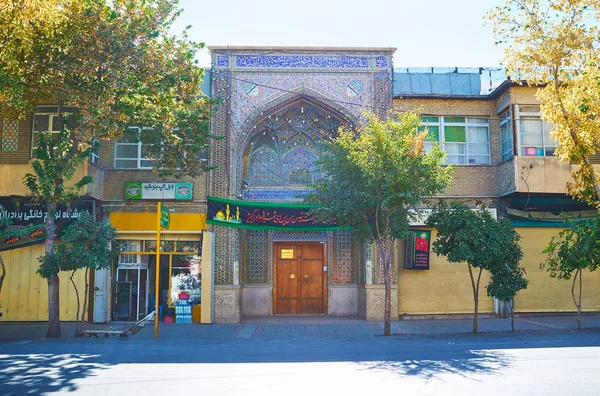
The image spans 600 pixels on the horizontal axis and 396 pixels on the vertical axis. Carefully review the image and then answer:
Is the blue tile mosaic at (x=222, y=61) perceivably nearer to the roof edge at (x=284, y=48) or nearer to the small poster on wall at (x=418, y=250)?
the roof edge at (x=284, y=48)

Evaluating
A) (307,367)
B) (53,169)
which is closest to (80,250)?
(53,169)

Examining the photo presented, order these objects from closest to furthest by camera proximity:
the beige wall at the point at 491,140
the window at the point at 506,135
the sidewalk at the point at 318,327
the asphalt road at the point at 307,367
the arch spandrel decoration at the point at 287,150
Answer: the asphalt road at the point at 307,367
the sidewalk at the point at 318,327
the window at the point at 506,135
the beige wall at the point at 491,140
the arch spandrel decoration at the point at 287,150

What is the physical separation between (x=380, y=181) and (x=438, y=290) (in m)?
6.26

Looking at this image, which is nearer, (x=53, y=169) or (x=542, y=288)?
(x=53, y=169)

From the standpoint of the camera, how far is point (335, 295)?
Answer: 1861 cm

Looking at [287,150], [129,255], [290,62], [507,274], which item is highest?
[290,62]

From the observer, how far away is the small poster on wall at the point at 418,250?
1755 centimetres

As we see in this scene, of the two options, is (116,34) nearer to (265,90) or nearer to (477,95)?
(265,90)

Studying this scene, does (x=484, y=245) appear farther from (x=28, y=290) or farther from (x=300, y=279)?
(x=28, y=290)

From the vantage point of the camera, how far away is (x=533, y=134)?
17.3 m

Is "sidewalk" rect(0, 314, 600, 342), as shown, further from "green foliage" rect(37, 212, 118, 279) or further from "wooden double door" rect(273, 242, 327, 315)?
"green foliage" rect(37, 212, 118, 279)

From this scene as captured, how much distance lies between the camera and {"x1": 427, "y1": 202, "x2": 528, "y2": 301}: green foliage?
1363cm

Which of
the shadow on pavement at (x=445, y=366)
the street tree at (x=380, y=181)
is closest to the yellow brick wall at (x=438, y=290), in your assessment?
the street tree at (x=380, y=181)

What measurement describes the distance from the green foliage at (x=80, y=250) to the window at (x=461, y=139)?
11.0 meters
